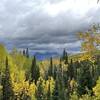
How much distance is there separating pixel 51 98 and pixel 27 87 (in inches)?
800

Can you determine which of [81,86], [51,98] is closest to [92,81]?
[81,86]

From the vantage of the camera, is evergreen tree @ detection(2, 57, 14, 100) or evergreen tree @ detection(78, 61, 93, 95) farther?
evergreen tree @ detection(2, 57, 14, 100)

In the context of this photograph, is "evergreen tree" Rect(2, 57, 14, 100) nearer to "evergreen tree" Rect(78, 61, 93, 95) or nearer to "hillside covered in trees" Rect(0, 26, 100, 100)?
"hillside covered in trees" Rect(0, 26, 100, 100)

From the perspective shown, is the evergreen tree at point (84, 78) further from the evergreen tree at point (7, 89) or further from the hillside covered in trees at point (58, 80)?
the evergreen tree at point (7, 89)

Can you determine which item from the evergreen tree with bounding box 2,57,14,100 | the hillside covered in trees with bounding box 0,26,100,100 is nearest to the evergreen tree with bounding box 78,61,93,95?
the hillside covered in trees with bounding box 0,26,100,100

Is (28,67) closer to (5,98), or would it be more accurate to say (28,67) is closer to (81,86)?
(5,98)

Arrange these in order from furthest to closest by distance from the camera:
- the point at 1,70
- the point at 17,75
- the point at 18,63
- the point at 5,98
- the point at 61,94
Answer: the point at 18,63 → the point at 17,75 → the point at 1,70 → the point at 61,94 → the point at 5,98

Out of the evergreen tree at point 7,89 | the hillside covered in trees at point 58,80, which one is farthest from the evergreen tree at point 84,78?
the evergreen tree at point 7,89

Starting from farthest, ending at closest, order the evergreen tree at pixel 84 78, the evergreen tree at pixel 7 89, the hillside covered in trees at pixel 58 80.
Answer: the evergreen tree at pixel 7 89 < the evergreen tree at pixel 84 78 < the hillside covered in trees at pixel 58 80

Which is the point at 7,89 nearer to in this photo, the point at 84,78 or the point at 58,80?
the point at 58,80

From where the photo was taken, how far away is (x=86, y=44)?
12.3m

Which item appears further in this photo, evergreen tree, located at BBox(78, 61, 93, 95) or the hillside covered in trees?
evergreen tree, located at BBox(78, 61, 93, 95)

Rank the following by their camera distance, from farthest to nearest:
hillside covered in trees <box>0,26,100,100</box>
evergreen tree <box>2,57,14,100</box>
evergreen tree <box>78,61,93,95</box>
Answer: evergreen tree <box>2,57,14,100</box>
evergreen tree <box>78,61,93,95</box>
hillside covered in trees <box>0,26,100,100</box>

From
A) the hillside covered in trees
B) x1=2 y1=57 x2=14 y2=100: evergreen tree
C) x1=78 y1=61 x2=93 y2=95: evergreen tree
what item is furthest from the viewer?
x1=2 y1=57 x2=14 y2=100: evergreen tree
